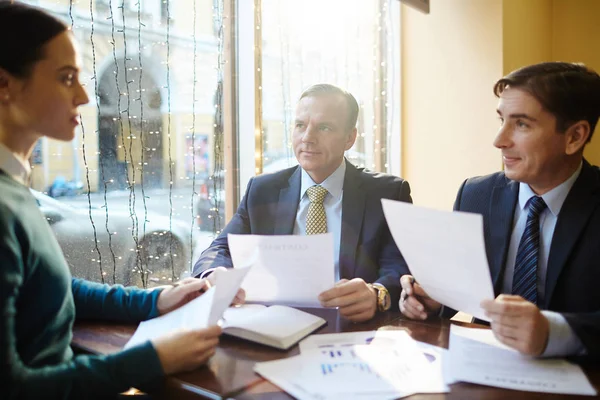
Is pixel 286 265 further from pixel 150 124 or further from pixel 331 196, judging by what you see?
pixel 150 124

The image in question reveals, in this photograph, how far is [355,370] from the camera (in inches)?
38.0

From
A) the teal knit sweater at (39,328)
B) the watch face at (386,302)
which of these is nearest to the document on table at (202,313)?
the teal knit sweater at (39,328)

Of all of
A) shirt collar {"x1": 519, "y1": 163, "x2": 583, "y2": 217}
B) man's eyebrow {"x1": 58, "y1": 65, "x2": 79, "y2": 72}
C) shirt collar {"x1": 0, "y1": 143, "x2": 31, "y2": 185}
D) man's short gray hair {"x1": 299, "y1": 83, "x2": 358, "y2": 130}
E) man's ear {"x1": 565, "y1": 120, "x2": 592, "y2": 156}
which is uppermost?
man's short gray hair {"x1": 299, "y1": 83, "x2": 358, "y2": 130}

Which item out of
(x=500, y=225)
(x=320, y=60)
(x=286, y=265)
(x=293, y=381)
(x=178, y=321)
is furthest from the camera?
(x=320, y=60)

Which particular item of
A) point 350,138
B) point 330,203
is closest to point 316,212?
point 330,203

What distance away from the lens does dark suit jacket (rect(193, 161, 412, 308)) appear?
1.75 m

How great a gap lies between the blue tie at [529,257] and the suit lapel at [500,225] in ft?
0.16

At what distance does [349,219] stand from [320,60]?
1.63 m

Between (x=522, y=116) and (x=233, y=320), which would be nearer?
(x=233, y=320)

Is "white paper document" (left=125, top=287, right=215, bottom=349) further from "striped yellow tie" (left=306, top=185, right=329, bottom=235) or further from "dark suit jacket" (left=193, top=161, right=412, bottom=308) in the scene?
"striped yellow tie" (left=306, top=185, right=329, bottom=235)

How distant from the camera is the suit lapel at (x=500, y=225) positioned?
1.47 metres

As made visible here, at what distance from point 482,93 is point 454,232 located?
261 cm

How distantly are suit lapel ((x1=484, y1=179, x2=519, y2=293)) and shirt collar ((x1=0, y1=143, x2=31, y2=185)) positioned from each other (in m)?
1.22

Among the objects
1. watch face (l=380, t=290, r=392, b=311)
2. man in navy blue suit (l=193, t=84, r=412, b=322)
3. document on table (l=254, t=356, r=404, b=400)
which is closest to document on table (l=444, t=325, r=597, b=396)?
document on table (l=254, t=356, r=404, b=400)
